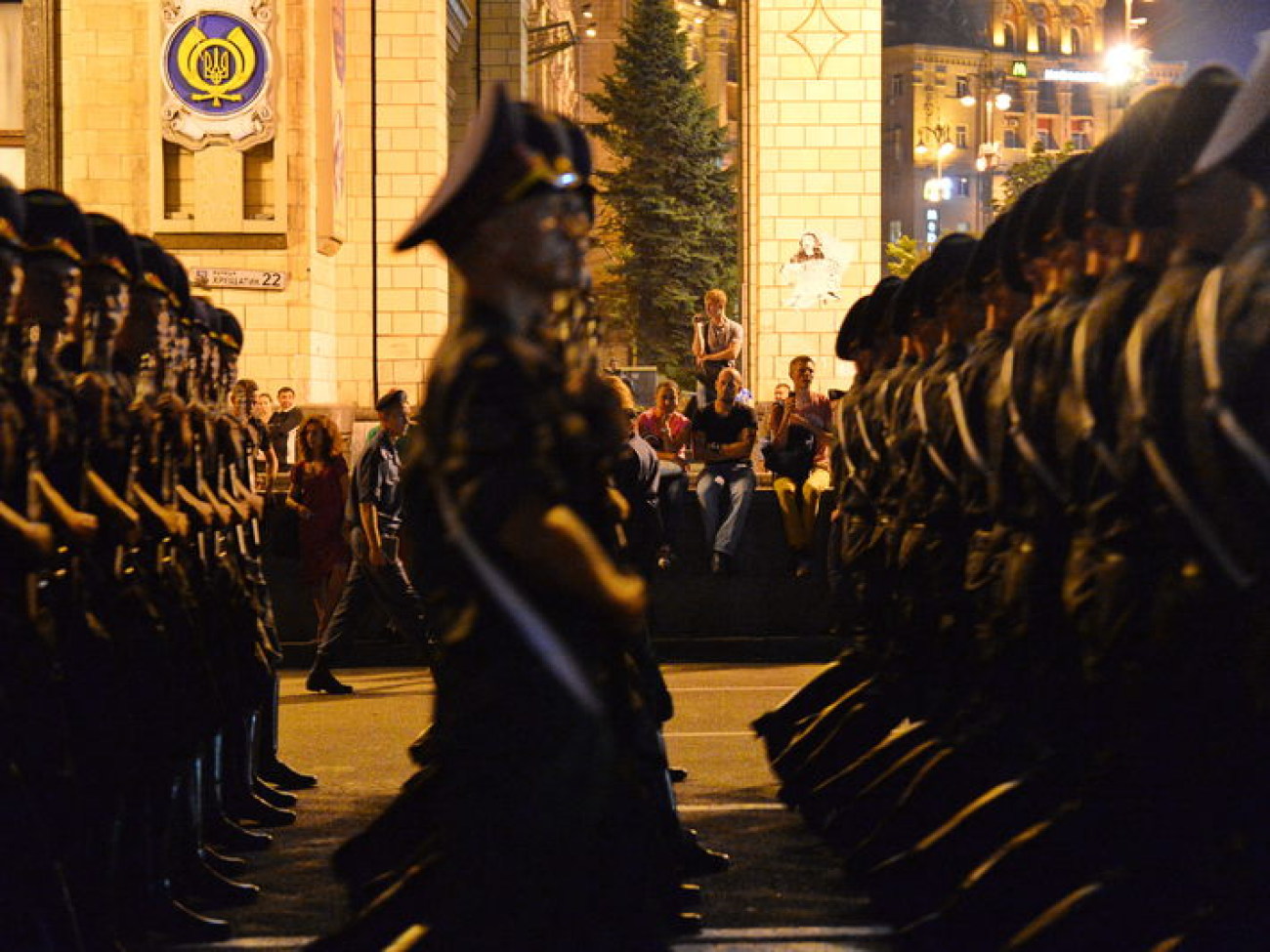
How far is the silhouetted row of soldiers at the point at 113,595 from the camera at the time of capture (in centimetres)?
584

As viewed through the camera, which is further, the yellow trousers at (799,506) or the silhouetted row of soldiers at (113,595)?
the yellow trousers at (799,506)

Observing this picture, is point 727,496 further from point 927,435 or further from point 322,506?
point 927,435

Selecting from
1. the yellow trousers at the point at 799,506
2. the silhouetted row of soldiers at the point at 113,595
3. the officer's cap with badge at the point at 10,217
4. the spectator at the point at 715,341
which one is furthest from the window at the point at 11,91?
the officer's cap with badge at the point at 10,217

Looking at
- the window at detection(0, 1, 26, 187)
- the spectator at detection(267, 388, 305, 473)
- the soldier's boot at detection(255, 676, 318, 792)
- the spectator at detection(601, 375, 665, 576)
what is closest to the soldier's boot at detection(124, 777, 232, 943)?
the spectator at detection(601, 375, 665, 576)

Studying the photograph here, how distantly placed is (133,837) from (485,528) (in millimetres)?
3223

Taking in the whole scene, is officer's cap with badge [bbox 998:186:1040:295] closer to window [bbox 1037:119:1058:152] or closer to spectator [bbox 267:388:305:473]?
spectator [bbox 267:388:305:473]

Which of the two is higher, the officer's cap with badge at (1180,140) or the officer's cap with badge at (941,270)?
the officer's cap with badge at (1180,140)

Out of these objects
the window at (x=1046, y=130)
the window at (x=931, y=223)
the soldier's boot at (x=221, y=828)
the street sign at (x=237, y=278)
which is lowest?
the soldier's boot at (x=221, y=828)

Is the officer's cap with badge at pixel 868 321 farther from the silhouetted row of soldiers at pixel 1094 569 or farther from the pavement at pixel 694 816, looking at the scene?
the pavement at pixel 694 816

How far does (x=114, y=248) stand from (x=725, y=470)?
394 inches

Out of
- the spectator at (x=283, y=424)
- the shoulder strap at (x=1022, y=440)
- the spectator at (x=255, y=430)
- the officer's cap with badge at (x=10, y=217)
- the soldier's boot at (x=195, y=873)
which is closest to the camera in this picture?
the officer's cap with badge at (x=10, y=217)

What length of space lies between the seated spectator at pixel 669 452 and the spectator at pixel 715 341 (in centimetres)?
174

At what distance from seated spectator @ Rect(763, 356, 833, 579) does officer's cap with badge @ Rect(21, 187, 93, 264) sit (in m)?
10.8

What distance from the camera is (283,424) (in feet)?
72.5
